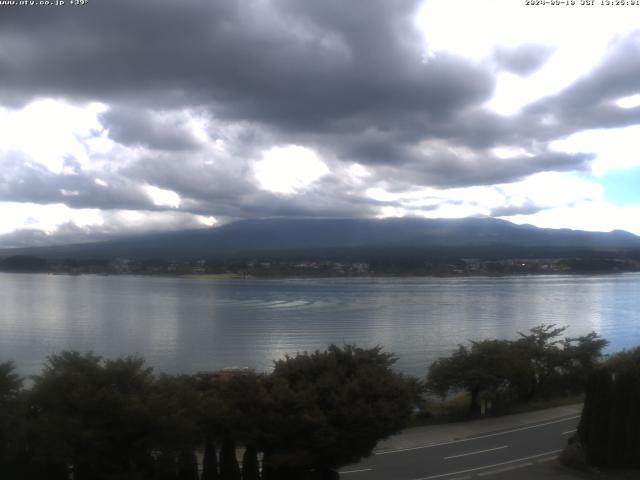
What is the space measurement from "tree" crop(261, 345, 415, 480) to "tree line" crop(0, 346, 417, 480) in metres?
0.02

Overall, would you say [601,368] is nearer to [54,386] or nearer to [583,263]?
[54,386]

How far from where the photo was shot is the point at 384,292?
82.0 metres

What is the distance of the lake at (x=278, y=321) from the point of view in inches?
1511

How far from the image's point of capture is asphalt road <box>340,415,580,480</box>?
45.9 ft

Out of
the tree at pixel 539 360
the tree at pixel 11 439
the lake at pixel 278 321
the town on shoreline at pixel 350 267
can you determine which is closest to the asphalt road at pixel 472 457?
the tree at pixel 11 439

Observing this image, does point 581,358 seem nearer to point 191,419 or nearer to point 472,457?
point 472,457

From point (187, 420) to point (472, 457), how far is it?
25.0 feet

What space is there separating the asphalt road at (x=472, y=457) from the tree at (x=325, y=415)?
2.47m

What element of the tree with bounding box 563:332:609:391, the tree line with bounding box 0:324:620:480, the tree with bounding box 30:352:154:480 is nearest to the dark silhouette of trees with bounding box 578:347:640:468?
the tree line with bounding box 0:324:620:480

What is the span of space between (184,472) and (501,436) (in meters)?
9.91

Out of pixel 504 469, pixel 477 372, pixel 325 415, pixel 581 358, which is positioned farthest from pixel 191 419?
pixel 581 358

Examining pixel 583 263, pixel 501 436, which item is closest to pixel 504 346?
pixel 501 436

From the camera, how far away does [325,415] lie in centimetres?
1129

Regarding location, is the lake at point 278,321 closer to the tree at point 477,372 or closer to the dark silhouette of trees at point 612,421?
the tree at point 477,372
